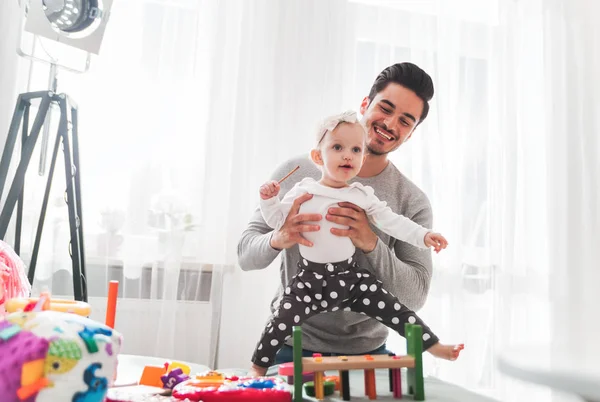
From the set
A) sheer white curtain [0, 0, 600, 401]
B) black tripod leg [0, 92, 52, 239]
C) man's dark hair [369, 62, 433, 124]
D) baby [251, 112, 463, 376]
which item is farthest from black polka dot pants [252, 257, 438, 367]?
sheer white curtain [0, 0, 600, 401]

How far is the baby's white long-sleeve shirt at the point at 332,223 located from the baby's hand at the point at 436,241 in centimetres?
1

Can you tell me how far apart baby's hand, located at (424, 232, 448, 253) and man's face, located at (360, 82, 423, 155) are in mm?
408

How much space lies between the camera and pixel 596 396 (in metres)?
0.48

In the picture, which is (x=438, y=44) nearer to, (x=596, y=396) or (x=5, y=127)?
(x=5, y=127)

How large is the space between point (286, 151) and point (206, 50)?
0.46m

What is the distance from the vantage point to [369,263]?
1.27 metres

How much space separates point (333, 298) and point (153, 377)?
1.23ft

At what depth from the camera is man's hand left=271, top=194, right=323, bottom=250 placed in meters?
1.16

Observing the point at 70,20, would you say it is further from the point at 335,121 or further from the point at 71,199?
the point at 335,121

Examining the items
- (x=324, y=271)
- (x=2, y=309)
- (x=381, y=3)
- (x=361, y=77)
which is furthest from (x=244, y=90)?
(x=2, y=309)

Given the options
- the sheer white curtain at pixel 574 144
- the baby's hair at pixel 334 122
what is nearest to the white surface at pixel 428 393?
the baby's hair at pixel 334 122

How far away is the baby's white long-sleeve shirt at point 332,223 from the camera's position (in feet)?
3.82

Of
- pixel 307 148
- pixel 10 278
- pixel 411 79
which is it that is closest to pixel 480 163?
pixel 307 148

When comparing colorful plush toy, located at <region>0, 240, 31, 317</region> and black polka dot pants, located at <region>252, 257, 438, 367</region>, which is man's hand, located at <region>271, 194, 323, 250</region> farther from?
colorful plush toy, located at <region>0, 240, 31, 317</region>
